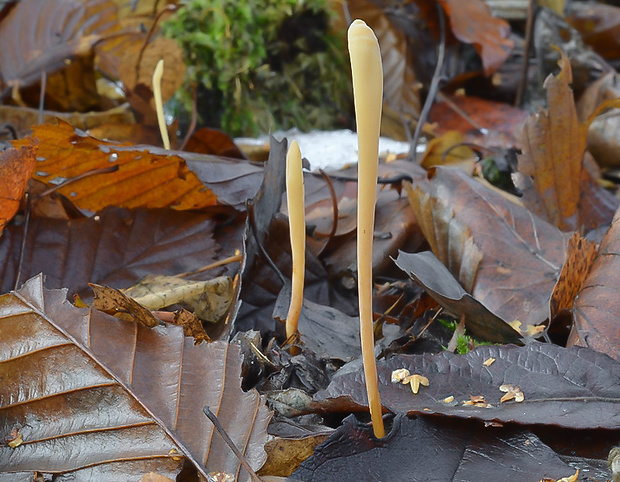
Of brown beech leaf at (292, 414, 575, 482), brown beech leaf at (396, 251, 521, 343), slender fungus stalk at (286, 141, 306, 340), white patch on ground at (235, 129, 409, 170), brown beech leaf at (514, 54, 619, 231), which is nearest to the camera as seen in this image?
brown beech leaf at (292, 414, 575, 482)

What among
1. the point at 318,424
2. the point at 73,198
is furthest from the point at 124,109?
the point at 318,424

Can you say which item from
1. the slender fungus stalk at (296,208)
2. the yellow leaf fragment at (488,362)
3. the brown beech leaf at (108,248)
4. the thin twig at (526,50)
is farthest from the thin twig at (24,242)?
the thin twig at (526,50)

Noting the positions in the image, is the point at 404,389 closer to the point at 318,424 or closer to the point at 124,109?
the point at 318,424

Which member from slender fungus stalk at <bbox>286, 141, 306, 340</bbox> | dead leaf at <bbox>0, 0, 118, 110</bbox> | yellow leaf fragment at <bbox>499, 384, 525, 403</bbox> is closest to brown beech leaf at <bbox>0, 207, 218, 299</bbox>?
slender fungus stalk at <bbox>286, 141, 306, 340</bbox>

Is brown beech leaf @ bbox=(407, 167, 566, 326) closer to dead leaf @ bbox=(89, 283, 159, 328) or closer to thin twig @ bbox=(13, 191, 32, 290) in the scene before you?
dead leaf @ bbox=(89, 283, 159, 328)

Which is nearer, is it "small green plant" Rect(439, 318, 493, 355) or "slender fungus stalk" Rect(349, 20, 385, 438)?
"slender fungus stalk" Rect(349, 20, 385, 438)

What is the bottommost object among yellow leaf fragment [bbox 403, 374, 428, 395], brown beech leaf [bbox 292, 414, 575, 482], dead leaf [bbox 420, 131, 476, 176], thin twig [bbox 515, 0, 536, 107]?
dead leaf [bbox 420, 131, 476, 176]

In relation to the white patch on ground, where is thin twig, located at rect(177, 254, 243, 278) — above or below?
above
